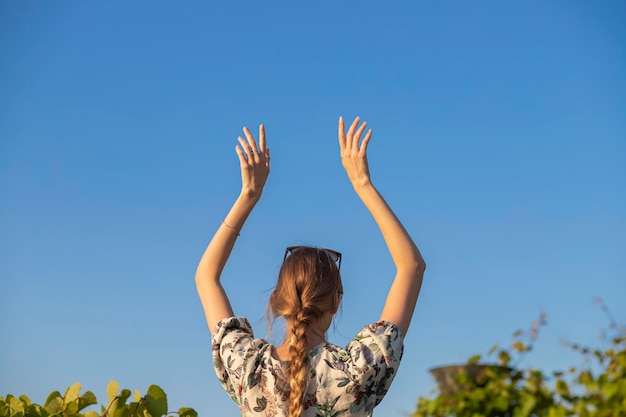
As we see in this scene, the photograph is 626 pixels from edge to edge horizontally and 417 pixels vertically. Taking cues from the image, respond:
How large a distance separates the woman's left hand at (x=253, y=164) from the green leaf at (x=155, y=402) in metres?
1.14

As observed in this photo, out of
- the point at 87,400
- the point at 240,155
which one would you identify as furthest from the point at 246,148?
the point at 87,400

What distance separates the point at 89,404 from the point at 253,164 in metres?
1.57

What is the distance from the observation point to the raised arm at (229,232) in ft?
11.7

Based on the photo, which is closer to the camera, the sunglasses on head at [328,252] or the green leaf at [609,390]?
the green leaf at [609,390]

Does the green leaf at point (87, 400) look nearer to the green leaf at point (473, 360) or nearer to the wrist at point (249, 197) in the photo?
the wrist at point (249, 197)

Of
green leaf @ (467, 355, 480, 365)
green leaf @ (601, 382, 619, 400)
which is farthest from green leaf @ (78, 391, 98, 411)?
green leaf @ (601, 382, 619, 400)

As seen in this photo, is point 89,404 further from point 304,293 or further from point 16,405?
point 304,293

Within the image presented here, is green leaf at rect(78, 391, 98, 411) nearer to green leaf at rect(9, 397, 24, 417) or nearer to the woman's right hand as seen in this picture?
green leaf at rect(9, 397, 24, 417)

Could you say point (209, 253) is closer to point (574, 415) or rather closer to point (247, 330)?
point (247, 330)

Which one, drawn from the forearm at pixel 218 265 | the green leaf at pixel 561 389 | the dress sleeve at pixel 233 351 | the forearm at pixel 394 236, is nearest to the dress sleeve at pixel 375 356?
the forearm at pixel 394 236

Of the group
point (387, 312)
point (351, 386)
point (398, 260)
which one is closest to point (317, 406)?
point (351, 386)

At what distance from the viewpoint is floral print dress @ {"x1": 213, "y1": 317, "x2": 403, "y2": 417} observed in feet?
10.4

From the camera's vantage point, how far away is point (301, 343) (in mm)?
3252

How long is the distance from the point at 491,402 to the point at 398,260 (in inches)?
65.3
